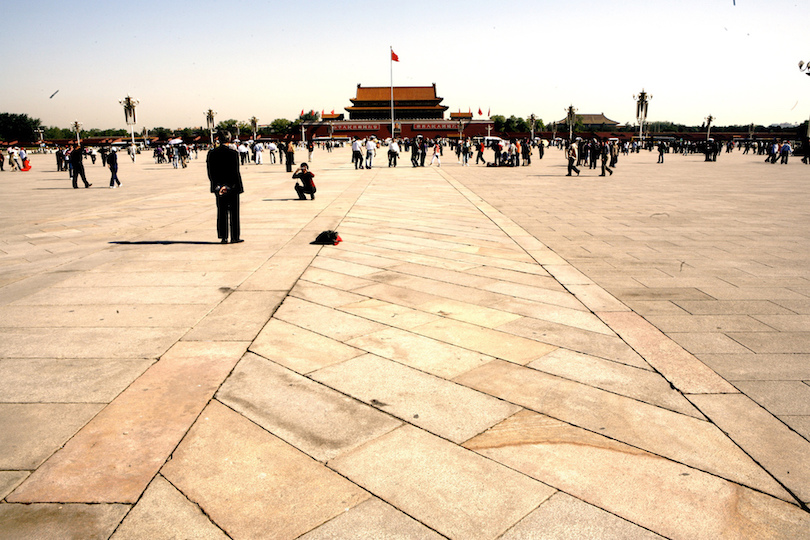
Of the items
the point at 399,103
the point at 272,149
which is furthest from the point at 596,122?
the point at 272,149

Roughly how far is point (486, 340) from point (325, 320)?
4.36ft

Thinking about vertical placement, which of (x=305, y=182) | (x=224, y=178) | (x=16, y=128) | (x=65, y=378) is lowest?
(x=65, y=378)

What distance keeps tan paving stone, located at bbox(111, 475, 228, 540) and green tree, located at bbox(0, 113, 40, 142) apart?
12482 centimetres

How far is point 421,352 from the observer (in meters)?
3.86

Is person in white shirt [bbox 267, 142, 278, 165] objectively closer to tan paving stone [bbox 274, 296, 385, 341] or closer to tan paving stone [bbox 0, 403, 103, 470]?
tan paving stone [bbox 274, 296, 385, 341]

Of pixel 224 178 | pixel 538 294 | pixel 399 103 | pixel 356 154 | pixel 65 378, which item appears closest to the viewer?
pixel 65 378

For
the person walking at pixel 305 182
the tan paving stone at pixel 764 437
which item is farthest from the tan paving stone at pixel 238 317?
the person walking at pixel 305 182

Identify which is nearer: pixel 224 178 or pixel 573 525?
pixel 573 525

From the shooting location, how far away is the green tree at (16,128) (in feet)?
338

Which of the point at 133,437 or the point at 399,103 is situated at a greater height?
the point at 399,103

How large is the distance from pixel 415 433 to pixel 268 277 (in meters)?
3.51

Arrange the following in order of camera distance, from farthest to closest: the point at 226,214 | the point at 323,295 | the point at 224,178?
the point at 226,214 < the point at 224,178 < the point at 323,295

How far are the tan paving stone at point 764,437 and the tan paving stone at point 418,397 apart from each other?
110cm

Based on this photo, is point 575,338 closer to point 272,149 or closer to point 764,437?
point 764,437
